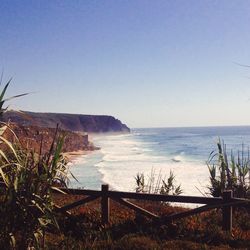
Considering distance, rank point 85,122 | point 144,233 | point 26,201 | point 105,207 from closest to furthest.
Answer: point 26,201 → point 144,233 → point 105,207 → point 85,122

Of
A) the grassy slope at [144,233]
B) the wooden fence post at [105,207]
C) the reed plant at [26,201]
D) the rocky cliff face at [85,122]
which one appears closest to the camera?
the reed plant at [26,201]

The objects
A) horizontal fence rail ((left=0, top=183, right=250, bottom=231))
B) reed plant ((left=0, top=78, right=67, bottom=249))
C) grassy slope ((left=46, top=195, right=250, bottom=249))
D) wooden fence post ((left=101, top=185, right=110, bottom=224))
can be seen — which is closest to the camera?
reed plant ((left=0, top=78, right=67, bottom=249))

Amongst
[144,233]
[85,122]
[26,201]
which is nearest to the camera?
[26,201]

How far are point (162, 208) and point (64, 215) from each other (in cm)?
248

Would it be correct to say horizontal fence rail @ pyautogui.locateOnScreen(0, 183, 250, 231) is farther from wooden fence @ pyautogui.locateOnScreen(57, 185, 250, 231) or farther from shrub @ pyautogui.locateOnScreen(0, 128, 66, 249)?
shrub @ pyautogui.locateOnScreen(0, 128, 66, 249)

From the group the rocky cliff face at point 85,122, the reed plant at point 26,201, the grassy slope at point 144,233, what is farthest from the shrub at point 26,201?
Answer: the rocky cliff face at point 85,122

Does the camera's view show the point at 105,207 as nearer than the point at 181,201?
No

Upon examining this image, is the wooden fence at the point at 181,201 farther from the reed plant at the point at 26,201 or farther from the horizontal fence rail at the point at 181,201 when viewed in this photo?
the reed plant at the point at 26,201

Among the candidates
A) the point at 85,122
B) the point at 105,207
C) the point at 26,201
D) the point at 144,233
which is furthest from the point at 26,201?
the point at 85,122

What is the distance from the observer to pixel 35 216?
5992mm

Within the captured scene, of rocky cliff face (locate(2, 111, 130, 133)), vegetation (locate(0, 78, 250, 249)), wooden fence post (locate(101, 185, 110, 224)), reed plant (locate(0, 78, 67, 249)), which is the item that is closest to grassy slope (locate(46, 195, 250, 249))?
vegetation (locate(0, 78, 250, 249))

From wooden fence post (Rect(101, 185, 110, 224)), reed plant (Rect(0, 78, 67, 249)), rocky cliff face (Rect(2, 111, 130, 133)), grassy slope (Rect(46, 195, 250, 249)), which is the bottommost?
grassy slope (Rect(46, 195, 250, 249))

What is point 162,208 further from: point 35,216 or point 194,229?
point 35,216

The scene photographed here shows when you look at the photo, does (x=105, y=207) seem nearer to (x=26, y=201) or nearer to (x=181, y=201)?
(x=181, y=201)
